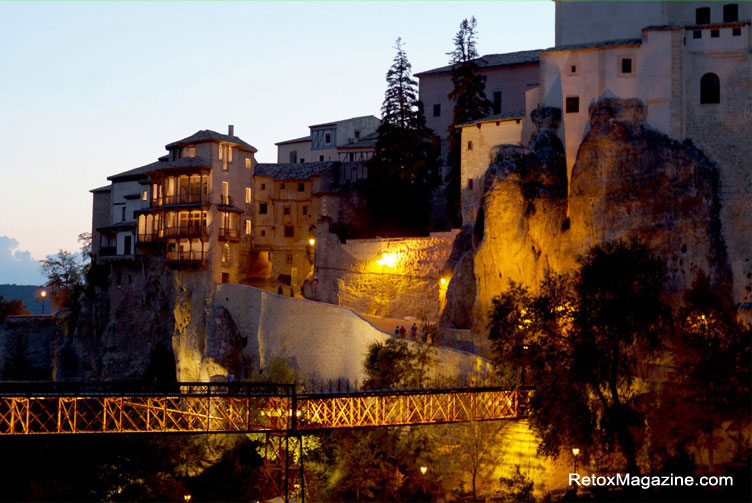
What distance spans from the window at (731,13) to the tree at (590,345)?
15.7m

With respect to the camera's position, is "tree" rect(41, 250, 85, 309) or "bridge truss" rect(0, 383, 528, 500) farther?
"tree" rect(41, 250, 85, 309)

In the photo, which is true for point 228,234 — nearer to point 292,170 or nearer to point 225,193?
point 225,193

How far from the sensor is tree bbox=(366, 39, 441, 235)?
2840 inches

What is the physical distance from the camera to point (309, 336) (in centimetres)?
5994

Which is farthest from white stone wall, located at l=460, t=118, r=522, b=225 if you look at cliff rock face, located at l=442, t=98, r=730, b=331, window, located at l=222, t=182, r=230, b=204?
window, located at l=222, t=182, r=230, b=204

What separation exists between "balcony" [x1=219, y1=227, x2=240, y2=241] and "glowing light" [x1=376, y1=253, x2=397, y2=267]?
11.2 meters

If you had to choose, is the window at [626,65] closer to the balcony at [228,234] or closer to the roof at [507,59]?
the roof at [507,59]

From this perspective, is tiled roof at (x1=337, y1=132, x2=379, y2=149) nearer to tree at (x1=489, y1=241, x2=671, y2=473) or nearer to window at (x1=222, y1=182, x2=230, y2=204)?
window at (x1=222, y1=182, x2=230, y2=204)

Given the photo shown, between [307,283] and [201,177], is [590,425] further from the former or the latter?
[201,177]

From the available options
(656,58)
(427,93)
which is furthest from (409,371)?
(427,93)

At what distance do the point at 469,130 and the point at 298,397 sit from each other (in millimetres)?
26572

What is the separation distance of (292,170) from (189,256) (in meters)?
12.6

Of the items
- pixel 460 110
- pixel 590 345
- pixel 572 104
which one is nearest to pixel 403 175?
pixel 460 110

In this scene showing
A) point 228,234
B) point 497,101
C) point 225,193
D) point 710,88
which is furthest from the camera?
point 497,101
